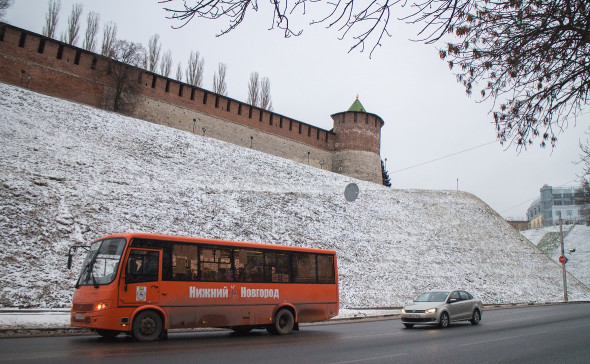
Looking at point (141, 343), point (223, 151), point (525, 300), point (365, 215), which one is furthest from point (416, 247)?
point (141, 343)

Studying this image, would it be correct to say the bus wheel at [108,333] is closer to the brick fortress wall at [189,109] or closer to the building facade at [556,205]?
the brick fortress wall at [189,109]

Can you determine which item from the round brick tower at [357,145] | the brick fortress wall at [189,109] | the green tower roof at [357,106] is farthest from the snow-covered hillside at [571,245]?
the green tower roof at [357,106]

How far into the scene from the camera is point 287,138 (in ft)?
145

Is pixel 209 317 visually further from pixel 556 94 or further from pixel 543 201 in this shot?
pixel 543 201

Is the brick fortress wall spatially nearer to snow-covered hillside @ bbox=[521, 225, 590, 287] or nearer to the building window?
the building window

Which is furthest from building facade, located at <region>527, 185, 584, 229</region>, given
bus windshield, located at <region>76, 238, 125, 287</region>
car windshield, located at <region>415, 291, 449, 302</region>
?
bus windshield, located at <region>76, 238, 125, 287</region>

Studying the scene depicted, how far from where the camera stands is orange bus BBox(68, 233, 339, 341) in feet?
30.2

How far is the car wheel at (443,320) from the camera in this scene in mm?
13227

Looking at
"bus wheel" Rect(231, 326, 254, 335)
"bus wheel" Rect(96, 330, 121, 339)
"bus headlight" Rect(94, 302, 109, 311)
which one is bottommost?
"bus wheel" Rect(231, 326, 254, 335)

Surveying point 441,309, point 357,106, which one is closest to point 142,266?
point 441,309

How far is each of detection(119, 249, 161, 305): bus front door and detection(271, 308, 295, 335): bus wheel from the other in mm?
3476

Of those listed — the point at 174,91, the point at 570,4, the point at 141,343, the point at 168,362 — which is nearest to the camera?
the point at 570,4

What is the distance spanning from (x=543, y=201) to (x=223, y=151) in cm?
8756

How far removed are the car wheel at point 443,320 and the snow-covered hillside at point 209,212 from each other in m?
7.37
